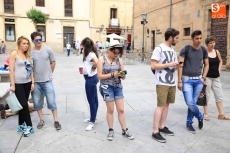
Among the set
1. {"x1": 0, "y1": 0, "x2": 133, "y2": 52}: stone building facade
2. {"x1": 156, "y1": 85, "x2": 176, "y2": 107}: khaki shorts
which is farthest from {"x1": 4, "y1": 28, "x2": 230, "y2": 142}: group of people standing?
{"x1": 0, "y1": 0, "x2": 133, "y2": 52}: stone building facade

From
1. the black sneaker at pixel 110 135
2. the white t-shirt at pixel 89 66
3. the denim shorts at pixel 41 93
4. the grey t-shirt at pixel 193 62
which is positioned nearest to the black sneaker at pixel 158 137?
the black sneaker at pixel 110 135

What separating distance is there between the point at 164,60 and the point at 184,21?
13.9 meters

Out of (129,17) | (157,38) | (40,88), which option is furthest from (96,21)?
(40,88)

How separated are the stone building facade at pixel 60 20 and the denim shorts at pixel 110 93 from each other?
29056 millimetres

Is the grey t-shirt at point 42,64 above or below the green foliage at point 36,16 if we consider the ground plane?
below

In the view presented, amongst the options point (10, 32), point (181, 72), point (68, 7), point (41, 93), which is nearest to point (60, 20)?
point (68, 7)

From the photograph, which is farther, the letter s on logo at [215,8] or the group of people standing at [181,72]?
→ the letter s on logo at [215,8]

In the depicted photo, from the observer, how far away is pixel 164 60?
3.74 meters

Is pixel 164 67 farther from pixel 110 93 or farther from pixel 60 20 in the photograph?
pixel 60 20

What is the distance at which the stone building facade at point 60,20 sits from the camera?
30328mm

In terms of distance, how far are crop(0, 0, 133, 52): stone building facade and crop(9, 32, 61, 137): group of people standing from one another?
92.6 feet

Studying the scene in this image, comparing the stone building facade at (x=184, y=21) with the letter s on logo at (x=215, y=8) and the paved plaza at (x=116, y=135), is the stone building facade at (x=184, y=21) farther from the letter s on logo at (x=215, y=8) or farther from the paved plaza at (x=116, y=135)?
the paved plaza at (x=116, y=135)

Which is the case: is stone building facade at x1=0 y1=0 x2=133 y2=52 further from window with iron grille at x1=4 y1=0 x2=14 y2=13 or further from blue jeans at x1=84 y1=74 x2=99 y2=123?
blue jeans at x1=84 y1=74 x2=99 y2=123

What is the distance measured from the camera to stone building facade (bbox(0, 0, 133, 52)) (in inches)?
1194
